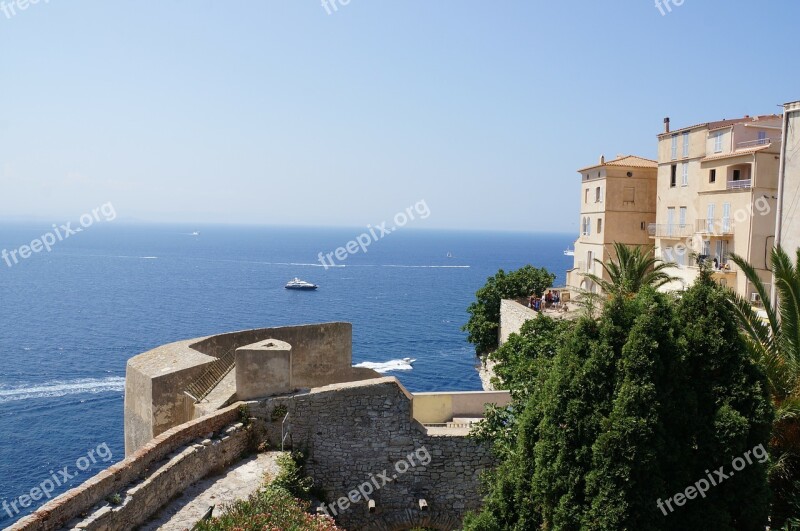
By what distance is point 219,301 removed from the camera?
96.3 metres

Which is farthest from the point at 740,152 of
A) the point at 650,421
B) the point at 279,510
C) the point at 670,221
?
the point at 279,510

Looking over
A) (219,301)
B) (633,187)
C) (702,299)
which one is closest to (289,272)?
(219,301)

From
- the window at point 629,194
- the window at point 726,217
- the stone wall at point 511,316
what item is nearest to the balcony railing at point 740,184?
the window at point 726,217

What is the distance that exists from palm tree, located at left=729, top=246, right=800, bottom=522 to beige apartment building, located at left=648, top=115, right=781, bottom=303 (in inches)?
594

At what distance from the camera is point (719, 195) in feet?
104

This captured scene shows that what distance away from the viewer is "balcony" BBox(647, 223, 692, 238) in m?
34.2

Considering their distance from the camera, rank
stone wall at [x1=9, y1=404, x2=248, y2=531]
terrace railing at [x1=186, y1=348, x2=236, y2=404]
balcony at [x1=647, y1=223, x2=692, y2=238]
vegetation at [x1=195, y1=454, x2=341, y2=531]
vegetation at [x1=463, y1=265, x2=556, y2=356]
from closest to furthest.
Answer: stone wall at [x1=9, y1=404, x2=248, y2=531]
vegetation at [x1=195, y1=454, x2=341, y2=531]
terrace railing at [x1=186, y1=348, x2=236, y2=404]
balcony at [x1=647, y1=223, x2=692, y2=238]
vegetation at [x1=463, y1=265, x2=556, y2=356]

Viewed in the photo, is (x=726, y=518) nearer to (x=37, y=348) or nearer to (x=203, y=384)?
(x=203, y=384)

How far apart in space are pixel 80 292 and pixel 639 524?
4318 inches

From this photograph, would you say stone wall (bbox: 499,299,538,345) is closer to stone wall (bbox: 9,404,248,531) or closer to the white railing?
the white railing

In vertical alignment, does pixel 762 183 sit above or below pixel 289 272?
above

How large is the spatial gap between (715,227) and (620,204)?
7311mm

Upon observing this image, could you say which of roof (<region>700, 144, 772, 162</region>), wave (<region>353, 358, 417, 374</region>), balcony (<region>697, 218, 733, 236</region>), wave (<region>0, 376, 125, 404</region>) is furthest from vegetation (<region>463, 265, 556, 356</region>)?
wave (<region>0, 376, 125, 404</region>)

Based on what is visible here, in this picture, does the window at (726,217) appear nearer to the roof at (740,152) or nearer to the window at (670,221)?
the roof at (740,152)
